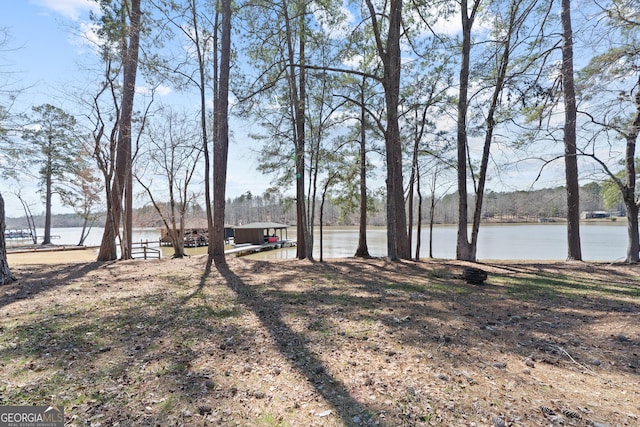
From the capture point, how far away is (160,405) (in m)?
1.74

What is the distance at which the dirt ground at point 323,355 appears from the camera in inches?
66.8

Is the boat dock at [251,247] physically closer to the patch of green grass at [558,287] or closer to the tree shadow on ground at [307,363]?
the tree shadow on ground at [307,363]

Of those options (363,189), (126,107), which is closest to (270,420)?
(126,107)

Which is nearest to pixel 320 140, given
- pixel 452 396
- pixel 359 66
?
pixel 359 66

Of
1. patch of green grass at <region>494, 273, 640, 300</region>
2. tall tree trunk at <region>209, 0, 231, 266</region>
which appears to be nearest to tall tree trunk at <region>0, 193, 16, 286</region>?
tall tree trunk at <region>209, 0, 231, 266</region>

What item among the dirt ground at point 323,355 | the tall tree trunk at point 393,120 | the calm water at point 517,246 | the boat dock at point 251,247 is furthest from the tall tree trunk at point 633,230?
the boat dock at point 251,247

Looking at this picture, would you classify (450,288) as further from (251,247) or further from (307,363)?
(251,247)

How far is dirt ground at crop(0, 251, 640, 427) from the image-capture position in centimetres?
170

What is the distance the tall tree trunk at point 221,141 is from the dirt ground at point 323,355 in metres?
2.45

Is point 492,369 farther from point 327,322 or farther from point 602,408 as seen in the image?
point 327,322

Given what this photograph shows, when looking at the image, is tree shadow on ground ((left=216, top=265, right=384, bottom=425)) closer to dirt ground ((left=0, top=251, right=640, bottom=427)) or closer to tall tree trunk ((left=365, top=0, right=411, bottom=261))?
dirt ground ((left=0, top=251, right=640, bottom=427))

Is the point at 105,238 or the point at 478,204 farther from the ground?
the point at 478,204

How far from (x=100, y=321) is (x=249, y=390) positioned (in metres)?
2.27

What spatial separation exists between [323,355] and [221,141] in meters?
5.91
